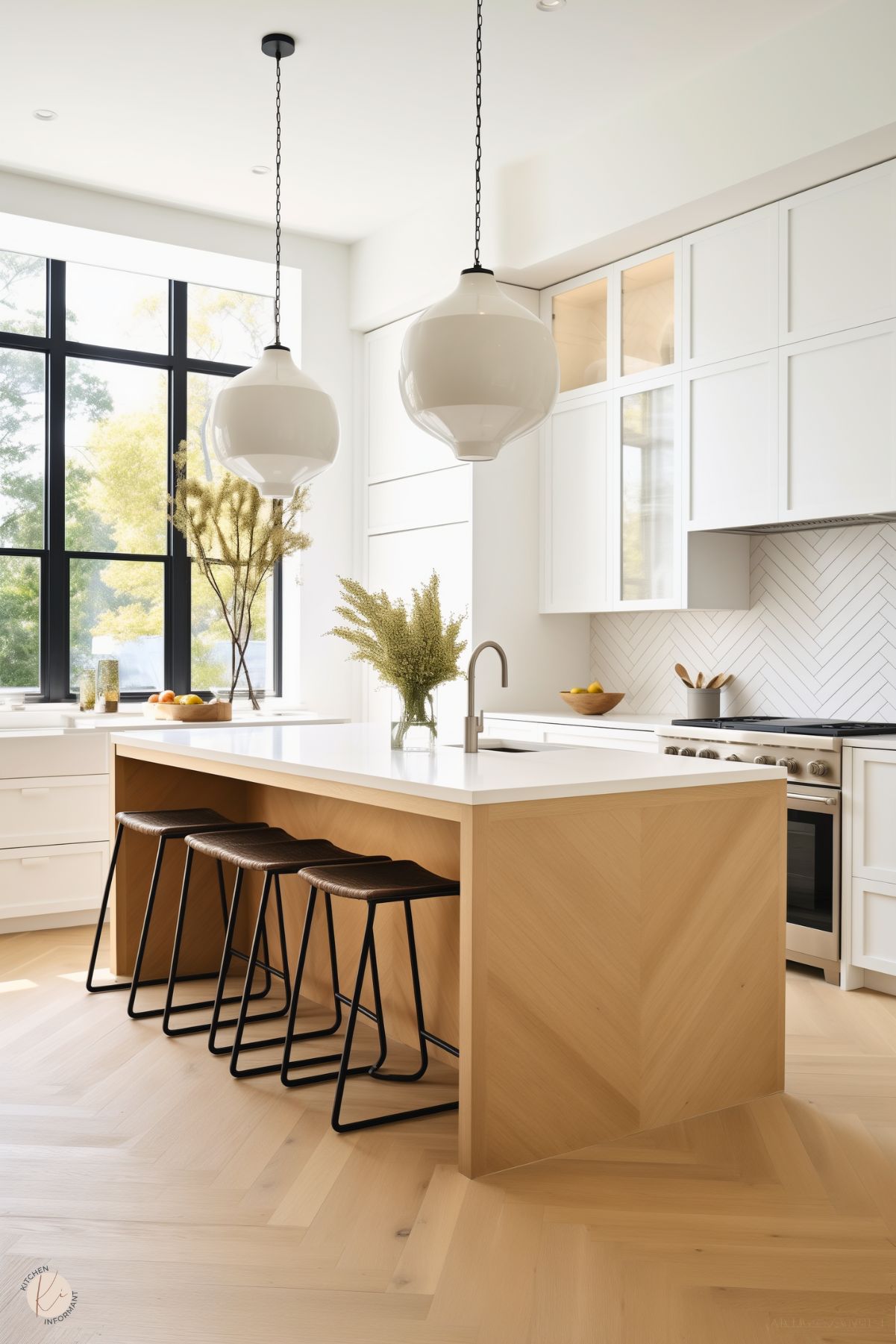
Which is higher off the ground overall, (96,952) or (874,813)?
(874,813)

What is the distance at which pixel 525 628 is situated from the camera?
18.6ft

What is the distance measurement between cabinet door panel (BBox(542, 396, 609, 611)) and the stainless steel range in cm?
133

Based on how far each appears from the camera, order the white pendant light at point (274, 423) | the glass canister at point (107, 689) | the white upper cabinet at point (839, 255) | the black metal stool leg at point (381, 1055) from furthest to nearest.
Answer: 1. the glass canister at point (107, 689)
2. the white upper cabinet at point (839, 255)
3. the white pendant light at point (274, 423)
4. the black metal stool leg at point (381, 1055)

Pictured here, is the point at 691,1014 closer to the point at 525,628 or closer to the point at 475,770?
the point at 475,770

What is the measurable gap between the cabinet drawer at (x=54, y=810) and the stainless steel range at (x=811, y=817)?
256 cm

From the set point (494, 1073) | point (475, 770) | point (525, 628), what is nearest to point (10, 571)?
point (525, 628)

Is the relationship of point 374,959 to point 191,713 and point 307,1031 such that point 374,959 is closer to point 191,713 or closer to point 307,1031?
point 307,1031

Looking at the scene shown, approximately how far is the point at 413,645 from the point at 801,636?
214 cm

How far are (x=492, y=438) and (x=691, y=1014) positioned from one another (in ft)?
4.66

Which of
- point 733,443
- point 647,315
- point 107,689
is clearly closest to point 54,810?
point 107,689

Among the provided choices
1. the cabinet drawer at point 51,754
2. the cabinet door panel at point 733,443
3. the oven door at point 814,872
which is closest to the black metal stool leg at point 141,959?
the cabinet drawer at point 51,754

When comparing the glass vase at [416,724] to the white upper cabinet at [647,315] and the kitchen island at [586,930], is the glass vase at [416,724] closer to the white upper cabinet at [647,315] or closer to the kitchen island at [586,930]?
the kitchen island at [586,930]

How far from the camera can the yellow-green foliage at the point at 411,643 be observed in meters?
3.25

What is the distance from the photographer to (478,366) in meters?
2.54
